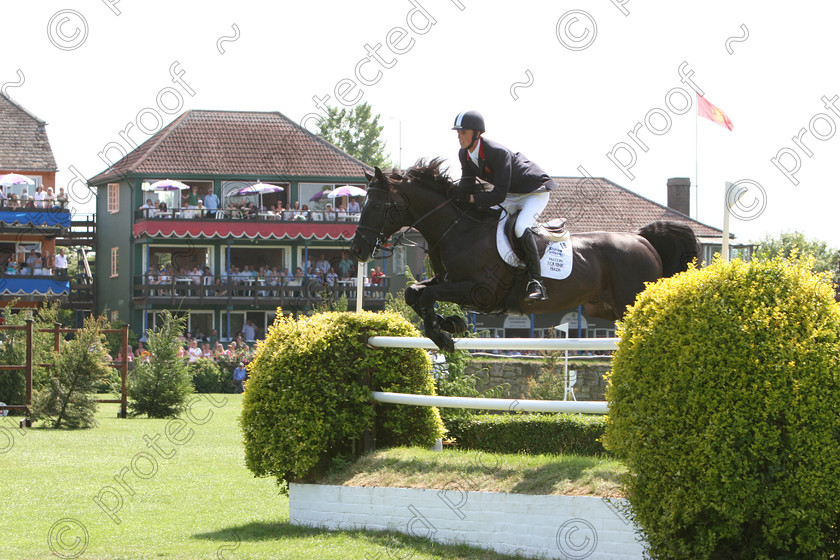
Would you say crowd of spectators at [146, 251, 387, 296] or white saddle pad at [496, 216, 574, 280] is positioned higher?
crowd of spectators at [146, 251, 387, 296]

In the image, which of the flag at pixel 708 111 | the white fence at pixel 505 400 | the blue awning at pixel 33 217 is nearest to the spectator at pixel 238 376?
the blue awning at pixel 33 217

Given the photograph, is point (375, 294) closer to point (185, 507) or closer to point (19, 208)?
point (19, 208)

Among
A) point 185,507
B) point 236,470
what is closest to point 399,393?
point 185,507

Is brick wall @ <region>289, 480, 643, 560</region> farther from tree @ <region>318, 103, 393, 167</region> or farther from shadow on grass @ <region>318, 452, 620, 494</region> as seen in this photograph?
tree @ <region>318, 103, 393, 167</region>

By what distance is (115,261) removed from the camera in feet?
139

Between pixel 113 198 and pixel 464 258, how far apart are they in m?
37.9

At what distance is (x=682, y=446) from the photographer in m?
5.19

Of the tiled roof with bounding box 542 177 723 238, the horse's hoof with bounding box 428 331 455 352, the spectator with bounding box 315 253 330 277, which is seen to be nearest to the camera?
the horse's hoof with bounding box 428 331 455 352

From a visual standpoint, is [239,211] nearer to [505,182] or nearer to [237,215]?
[237,215]

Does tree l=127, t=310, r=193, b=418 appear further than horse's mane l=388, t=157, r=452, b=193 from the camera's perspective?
Yes

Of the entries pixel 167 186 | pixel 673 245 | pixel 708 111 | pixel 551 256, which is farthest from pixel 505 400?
pixel 167 186

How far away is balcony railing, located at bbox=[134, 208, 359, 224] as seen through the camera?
3950 cm

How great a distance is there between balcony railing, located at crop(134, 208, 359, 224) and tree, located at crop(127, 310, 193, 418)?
20378mm

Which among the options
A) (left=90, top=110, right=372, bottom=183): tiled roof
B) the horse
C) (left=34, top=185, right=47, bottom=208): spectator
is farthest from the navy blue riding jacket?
(left=34, top=185, right=47, bottom=208): spectator
